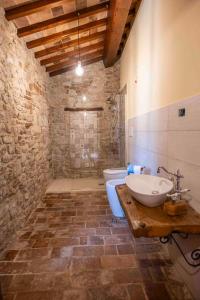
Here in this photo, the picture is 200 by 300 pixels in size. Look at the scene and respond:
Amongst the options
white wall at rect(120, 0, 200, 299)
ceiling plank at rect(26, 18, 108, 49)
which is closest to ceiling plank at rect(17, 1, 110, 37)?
ceiling plank at rect(26, 18, 108, 49)

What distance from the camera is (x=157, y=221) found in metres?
1.44

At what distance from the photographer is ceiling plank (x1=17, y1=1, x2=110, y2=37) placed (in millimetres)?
2826

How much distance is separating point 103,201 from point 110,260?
5.59 ft

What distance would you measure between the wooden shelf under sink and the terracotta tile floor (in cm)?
70

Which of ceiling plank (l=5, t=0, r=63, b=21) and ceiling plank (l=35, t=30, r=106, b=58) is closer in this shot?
ceiling plank (l=5, t=0, r=63, b=21)

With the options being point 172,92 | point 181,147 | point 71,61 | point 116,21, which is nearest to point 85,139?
point 71,61

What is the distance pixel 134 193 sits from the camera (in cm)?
169

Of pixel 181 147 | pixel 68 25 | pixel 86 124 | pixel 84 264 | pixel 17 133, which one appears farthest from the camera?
pixel 86 124

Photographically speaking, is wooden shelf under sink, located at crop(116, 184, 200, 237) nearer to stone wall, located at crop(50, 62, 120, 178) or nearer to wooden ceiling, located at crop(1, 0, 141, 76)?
wooden ceiling, located at crop(1, 0, 141, 76)

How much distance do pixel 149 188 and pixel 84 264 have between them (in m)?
0.99

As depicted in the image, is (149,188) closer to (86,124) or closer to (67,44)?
(67,44)

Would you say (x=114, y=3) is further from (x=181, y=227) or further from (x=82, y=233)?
(x=82, y=233)

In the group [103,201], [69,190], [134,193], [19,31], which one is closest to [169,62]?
[134,193]

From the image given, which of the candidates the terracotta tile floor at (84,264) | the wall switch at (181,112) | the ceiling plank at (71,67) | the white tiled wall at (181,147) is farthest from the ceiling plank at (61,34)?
the terracotta tile floor at (84,264)
